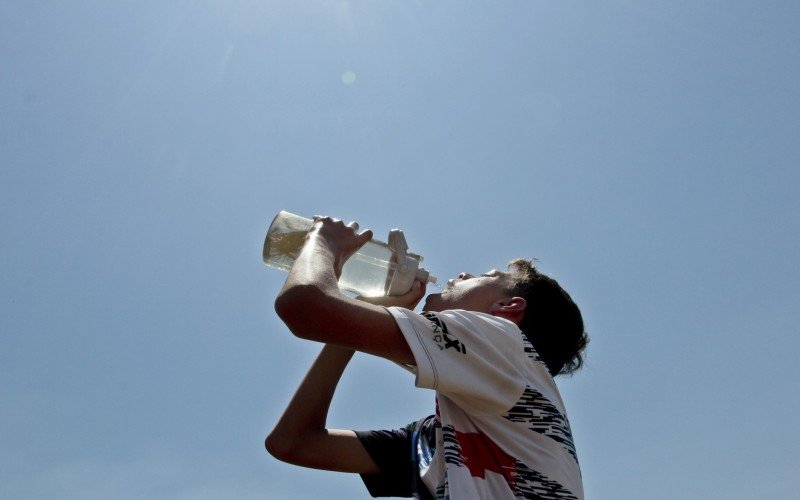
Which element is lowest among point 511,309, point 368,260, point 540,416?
point 540,416

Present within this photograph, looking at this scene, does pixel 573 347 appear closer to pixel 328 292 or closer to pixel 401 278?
pixel 401 278

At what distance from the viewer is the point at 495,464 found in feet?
6.91

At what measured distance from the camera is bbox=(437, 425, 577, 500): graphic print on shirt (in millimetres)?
2043

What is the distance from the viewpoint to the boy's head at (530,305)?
9.36ft

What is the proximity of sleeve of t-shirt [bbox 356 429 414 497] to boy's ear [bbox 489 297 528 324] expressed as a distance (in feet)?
2.53

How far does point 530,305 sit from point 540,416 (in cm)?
82

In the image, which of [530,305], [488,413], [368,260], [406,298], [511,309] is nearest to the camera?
[488,413]

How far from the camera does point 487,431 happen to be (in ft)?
7.16

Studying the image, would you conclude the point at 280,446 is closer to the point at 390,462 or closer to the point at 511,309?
the point at 390,462

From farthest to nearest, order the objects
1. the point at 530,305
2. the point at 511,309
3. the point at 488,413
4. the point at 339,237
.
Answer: the point at 530,305
the point at 511,309
the point at 339,237
the point at 488,413

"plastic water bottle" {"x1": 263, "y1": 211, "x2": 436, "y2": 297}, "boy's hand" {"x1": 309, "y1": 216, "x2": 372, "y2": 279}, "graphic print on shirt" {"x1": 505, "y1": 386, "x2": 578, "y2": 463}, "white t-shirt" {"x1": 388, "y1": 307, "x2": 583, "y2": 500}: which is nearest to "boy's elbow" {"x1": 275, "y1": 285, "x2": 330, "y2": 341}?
"white t-shirt" {"x1": 388, "y1": 307, "x2": 583, "y2": 500}

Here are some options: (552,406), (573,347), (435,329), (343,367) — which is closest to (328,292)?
(435,329)

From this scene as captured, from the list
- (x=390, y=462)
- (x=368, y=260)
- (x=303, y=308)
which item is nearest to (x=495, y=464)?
(x=303, y=308)

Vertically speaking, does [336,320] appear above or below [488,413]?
above
